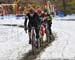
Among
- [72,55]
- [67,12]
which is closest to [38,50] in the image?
[72,55]

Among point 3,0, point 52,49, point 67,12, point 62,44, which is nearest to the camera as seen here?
point 52,49

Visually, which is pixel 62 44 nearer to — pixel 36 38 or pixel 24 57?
pixel 36 38

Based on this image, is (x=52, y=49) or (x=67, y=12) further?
(x=67, y=12)

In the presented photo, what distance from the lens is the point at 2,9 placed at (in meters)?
49.5

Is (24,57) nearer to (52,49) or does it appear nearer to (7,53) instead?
(7,53)

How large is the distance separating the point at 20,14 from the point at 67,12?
6.72m

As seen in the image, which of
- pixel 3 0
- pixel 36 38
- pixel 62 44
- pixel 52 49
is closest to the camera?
pixel 36 38

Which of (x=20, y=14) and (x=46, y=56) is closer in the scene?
(x=46, y=56)

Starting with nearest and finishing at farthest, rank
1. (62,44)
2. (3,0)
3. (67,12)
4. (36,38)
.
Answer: (36,38) → (62,44) → (67,12) → (3,0)

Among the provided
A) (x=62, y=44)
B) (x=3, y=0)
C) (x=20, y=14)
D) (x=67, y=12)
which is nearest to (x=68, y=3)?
(x=67, y=12)

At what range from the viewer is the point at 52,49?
1539cm

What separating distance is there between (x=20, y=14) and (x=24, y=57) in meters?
36.9

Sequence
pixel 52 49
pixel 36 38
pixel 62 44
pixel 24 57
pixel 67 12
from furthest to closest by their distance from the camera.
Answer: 1. pixel 67 12
2. pixel 62 44
3. pixel 52 49
4. pixel 36 38
5. pixel 24 57

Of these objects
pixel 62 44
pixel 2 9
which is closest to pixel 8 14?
pixel 2 9
